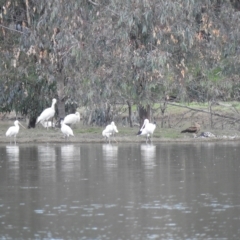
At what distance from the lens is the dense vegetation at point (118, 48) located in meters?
A: 20.7

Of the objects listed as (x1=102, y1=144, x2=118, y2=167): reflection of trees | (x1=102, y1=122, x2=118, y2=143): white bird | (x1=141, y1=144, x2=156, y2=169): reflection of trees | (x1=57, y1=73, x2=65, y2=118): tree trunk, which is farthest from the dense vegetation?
(x1=102, y1=144, x2=118, y2=167): reflection of trees

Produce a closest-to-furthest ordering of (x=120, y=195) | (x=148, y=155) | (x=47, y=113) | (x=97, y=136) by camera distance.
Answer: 1. (x=120, y=195)
2. (x=148, y=155)
3. (x=97, y=136)
4. (x=47, y=113)

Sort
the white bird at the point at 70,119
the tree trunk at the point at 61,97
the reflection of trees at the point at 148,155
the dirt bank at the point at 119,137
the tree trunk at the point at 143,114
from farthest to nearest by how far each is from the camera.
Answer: the tree trunk at the point at 143,114, the tree trunk at the point at 61,97, the white bird at the point at 70,119, the dirt bank at the point at 119,137, the reflection of trees at the point at 148,155

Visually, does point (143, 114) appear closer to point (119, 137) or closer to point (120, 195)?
point (119, 137)

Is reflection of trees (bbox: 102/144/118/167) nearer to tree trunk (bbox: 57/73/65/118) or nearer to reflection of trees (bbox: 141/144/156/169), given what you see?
reflection of trees (bbox: 141/144/156/169)

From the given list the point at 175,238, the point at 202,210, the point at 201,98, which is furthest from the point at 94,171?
the point at 201,98

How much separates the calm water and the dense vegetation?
132 inches

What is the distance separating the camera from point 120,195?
11.8 meters

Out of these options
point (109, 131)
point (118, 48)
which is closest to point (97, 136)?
point (109, 131)

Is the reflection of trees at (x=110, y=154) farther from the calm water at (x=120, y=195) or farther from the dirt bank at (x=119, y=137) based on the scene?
the dirt bank at (x=119, y=137)

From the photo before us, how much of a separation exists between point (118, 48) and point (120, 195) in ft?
32.6

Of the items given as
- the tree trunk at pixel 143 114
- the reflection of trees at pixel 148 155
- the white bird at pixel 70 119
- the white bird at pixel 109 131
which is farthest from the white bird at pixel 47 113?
the reflection of trees at pixel 148 155

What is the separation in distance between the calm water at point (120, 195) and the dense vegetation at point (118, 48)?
3.35 meters

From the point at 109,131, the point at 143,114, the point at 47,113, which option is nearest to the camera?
the point at 109,131
